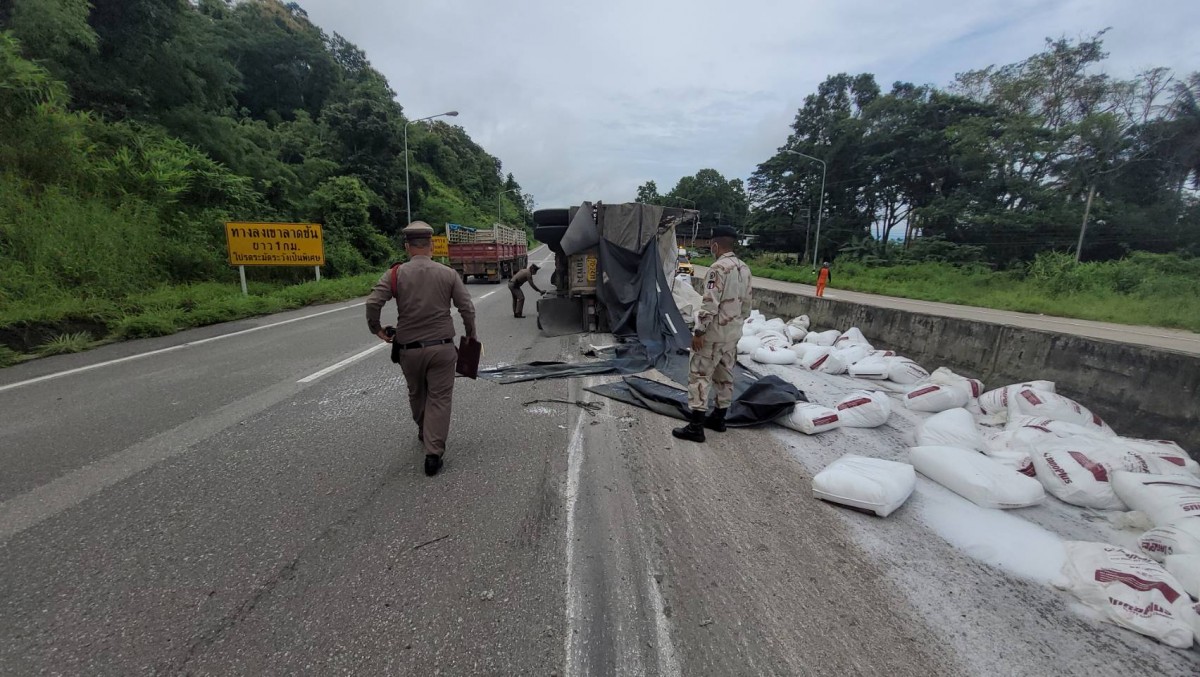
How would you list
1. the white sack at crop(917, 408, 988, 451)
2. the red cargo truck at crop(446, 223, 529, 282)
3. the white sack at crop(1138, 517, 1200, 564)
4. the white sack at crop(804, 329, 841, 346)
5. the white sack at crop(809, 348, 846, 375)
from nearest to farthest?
the white sack at crop(1138, 517, 1200, 564) < the white sack at crop(917, 408, 988, 451) < the white sack at crop(809, 348, 846, 375) < the white sack at crop(804, 329, 841, 346) < the red cargo truck at crop(446, 223, 529, 282)

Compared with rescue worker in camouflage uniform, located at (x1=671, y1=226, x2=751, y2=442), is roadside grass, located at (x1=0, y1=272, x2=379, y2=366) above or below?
below

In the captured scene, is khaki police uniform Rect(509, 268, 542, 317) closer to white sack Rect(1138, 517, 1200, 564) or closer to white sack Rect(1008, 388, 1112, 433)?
white sack Rect(1008, 388, 1112, 433)

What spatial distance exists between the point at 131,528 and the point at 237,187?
1583 cm

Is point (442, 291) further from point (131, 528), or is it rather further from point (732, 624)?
point (732, 624)

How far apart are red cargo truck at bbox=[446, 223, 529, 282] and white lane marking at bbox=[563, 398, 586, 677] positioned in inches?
686

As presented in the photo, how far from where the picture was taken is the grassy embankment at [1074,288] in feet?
39.7

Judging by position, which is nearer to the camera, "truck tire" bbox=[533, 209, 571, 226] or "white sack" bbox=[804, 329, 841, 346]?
"white sack" bbox=[804, 329, 841, 346]

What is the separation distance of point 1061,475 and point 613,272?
616 centimetres

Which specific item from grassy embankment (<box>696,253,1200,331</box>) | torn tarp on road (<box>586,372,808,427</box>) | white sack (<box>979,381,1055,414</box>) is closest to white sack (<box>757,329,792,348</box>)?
torn tarp on road (<box>586,372,808,427</box>)

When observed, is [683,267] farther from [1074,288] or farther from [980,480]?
[980,480]

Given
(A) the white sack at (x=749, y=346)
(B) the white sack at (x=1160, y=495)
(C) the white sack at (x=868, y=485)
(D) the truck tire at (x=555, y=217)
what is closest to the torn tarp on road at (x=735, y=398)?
(C) the white sack at (x=868, y=485)

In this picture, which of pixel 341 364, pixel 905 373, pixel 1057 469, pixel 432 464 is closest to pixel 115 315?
pixel 341 364

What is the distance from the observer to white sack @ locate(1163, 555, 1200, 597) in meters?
2.01

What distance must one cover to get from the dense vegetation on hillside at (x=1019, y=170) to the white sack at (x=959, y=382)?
2808 centimetres
